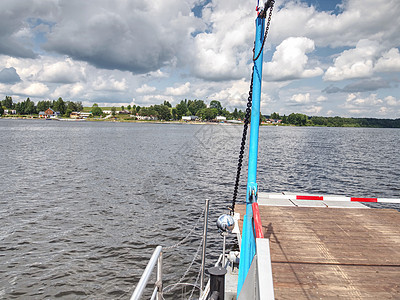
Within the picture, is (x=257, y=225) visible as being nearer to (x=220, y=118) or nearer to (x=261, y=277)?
(x=261, y=277)

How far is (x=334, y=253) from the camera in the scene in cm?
665

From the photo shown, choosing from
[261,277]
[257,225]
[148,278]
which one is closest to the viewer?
[261,277]

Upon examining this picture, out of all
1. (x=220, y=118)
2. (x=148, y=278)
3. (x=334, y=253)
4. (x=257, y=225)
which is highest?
(x=220, y=118)

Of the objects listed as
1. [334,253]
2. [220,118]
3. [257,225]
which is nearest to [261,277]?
[257,225]

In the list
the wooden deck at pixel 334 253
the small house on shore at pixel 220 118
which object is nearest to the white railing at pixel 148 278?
the wooden deck at pixel 334 253

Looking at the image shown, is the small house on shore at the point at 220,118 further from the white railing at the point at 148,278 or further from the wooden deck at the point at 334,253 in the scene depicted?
the white railing at the point at 148,278

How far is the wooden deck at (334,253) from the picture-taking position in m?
5.19

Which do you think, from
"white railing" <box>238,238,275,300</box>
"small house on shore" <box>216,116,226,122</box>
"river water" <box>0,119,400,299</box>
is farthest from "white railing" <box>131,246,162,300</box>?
"small house on shore" <box>216,116,226,122</box>

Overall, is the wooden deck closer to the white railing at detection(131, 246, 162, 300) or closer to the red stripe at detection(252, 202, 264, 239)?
the red stripe at detection(252, 202, 264, 239)

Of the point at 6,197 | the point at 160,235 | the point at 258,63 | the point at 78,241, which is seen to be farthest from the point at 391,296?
the point at 6,197

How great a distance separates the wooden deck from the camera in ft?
17.0

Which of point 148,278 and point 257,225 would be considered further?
point 257,225

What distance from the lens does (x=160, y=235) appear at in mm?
13414

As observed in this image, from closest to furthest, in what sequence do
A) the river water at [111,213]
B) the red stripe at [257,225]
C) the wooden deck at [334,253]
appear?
the red stripe at [257,225] → the wooden deck at [334,253] → the river water at [111,213]
